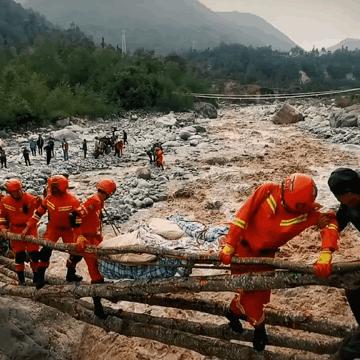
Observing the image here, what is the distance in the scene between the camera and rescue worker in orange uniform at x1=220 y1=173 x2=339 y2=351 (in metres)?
3.26

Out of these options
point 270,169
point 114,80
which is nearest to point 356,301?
point 270,169

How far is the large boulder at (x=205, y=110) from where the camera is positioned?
131 ft

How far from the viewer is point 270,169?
16.2m

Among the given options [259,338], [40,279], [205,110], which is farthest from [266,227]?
[205,110]

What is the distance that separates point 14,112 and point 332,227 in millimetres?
26763

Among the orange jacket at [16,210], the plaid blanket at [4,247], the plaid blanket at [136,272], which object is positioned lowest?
the plaid blanket at [136,272]

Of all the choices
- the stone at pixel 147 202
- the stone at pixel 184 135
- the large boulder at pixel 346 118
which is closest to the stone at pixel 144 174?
the stone at pixel 147 202

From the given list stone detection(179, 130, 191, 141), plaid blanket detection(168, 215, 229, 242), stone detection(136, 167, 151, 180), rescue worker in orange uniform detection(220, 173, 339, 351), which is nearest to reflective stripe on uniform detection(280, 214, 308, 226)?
rescue worker in orange uniform detection(220, 173, 339, 351)

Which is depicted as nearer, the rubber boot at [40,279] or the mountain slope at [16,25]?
the rubber boot at [40,279]

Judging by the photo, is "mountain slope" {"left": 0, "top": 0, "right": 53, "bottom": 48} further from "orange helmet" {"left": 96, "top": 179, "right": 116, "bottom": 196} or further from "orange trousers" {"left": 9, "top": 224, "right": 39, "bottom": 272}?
"orange helmet" {"left": 96, "top": 179, "right": 116, "bottom": 196}

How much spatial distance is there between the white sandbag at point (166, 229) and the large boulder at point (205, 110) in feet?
105

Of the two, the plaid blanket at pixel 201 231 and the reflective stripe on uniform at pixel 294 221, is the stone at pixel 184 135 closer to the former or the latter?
the plaid blanket at pixel 201 231

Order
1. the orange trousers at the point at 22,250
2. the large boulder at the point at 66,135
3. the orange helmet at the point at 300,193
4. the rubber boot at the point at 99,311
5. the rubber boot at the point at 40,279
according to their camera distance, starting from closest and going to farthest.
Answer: the orange helmet at the point at 300,193 < the rubber boot at the point at 99,311 < the rubber boot at the point at 40,279 < the orange trousers at the point at 22,250 < the large boulder at the point at 66,135

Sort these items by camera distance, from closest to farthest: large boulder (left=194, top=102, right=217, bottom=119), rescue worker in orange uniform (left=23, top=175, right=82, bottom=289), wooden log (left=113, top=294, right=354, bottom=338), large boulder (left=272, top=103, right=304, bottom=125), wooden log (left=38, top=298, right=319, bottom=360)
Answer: wooden log (left=38, top=298, right=319, bottom=360) < wooden log (left=113, top=294, right=354, bottom=338) < rescue worker in orange uniform (left=23, top=175, right=82, bottom=289) < large boulder (left=272, top=103, right=304, bottom=125) < large boulder (left=194, top=102, right=217, bottom=119)
